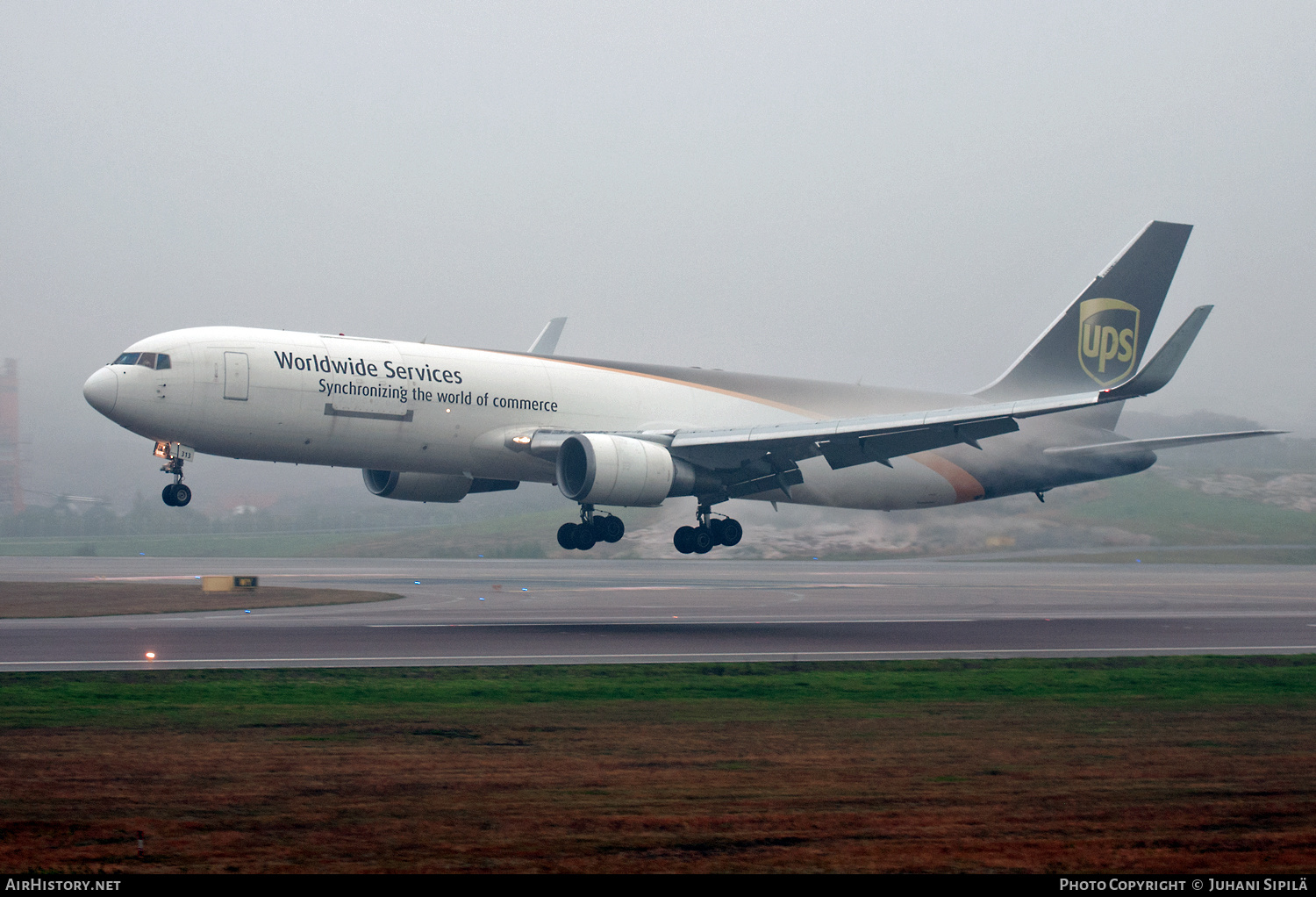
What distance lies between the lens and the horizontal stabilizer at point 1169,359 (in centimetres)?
3225

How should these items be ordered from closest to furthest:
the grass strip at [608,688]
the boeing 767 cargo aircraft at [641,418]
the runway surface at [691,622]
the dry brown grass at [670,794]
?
1. the dry brown grass at [670,794]
2. the grass strip at [608,688]
3. the runway surface at [691,622]
4. the boeing 767 cargo aircraft at [641,418]

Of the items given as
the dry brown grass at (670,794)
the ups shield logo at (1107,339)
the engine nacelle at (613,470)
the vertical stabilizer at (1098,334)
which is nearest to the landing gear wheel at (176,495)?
the engine nacelle at (613,470)

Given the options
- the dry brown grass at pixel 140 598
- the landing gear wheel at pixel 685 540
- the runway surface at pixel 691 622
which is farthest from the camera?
the landing gear wheel at pixel 685 540

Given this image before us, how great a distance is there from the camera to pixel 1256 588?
49.8 m

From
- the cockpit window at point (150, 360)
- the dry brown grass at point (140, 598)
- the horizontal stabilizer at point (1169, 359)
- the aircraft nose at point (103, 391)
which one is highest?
the cockpit window at point (150, 360)

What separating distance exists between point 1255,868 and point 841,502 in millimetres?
32900

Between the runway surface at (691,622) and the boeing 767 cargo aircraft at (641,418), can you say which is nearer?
the runway surface at (691,622)

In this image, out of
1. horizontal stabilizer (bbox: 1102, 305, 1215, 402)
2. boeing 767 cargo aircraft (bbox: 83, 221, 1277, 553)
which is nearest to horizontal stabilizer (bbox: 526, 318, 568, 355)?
boeing 767 cargo aircraft (bbox: 83, 221, 1277, 553)

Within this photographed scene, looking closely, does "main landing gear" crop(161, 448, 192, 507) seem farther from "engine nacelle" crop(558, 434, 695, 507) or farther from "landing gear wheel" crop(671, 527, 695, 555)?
"landing gear wheel" crop(671, 527, 695, 555)

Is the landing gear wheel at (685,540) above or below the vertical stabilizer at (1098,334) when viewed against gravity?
below

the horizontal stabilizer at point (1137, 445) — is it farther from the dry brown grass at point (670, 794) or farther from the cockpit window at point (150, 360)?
the cockpit window at point (150, 360)

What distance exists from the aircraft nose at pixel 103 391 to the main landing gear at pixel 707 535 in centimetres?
1747

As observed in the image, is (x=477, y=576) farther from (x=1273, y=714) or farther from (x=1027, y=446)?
(x=1273, y=714)
